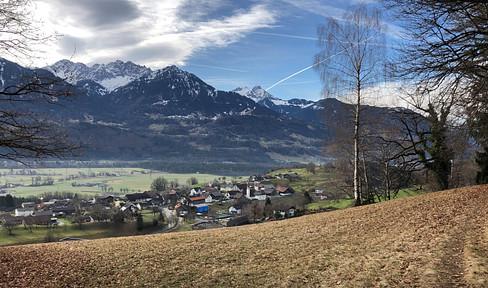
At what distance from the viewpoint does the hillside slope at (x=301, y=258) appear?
21.8ft

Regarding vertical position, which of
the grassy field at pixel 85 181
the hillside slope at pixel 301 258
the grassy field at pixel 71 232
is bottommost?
the grassy field at pixel 71 232

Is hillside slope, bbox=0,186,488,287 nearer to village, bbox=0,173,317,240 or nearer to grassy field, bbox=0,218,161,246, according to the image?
village, bbox=0,173,317,240

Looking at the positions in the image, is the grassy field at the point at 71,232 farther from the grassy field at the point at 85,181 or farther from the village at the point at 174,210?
the grassy field at the point at 85,181

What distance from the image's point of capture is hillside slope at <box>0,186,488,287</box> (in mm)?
6652

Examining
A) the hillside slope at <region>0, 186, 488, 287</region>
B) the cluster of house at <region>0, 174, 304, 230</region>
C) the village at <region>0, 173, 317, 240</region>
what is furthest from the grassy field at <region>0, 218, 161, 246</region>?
the hillside slope at <region>0, 186, 488, 287</region>

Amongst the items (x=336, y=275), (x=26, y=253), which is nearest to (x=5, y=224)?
(x=26, y=253)

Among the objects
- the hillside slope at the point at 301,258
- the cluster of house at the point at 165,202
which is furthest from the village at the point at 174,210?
the hillside slope at the point at 301,258

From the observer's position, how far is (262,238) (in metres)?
11.0

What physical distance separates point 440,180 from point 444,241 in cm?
1185

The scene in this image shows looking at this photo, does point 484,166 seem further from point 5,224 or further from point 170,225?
point 5,224

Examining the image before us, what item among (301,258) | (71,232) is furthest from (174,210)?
(301,258)

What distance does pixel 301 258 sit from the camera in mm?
8180

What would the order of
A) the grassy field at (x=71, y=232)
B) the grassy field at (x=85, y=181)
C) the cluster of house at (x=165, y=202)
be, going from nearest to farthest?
the grassy field at (x=71, y=232) < the cluster of house at (x=165, y=202) < the grassy field at (x=85, y=181)

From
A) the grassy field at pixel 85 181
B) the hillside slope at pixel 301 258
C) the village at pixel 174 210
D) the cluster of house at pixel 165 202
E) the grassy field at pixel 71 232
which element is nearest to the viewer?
the hillside slope at pixel 301 258
